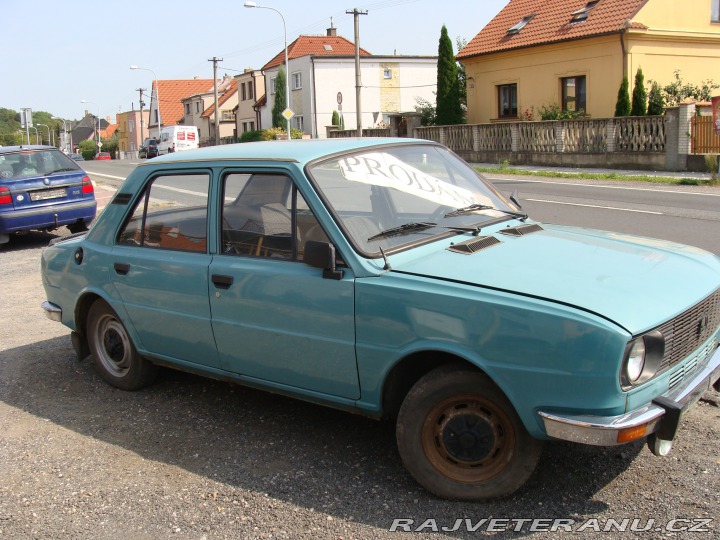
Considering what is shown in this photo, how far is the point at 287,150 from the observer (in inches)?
175

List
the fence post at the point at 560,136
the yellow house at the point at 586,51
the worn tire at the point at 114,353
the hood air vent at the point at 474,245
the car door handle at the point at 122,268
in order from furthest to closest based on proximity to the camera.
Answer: the yellow house at the point at 586,51, the fence post at the point at 560,136, the worn tire at the point at 114,353, the car door handle at the point at 122,268, the hood air vent at the point at 474,245

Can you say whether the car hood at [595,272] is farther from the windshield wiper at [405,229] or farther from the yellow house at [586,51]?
the yellow house at [586,51]

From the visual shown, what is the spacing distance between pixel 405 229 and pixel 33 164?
1067cm

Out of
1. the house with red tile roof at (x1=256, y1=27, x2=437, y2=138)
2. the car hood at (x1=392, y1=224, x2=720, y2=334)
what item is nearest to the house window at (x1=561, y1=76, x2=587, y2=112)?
the house with red tile roof at (x1=256, y1=27, x2=437, y2=138)

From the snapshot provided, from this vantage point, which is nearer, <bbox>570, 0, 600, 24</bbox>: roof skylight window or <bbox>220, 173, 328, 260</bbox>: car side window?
<bbox>220, 173, 328, 260</bbox>: car side window

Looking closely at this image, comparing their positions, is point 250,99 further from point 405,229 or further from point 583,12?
point 405,229

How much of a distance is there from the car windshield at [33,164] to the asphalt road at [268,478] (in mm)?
8107

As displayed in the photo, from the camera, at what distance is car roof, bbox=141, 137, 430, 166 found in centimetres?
432

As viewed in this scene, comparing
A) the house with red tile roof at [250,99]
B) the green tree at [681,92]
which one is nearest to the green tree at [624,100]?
the green tree at [681,92]

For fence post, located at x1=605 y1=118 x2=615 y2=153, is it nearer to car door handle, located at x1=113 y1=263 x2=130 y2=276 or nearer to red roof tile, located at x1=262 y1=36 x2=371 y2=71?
car door handle, located at x1=113 y1=263 x2=130 y2=276

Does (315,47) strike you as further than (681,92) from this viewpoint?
Yes

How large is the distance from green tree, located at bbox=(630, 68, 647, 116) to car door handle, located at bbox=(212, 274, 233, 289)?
91.1ft

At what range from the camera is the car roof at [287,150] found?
432cm

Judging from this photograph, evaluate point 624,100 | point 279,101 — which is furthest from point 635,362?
point 279,101
